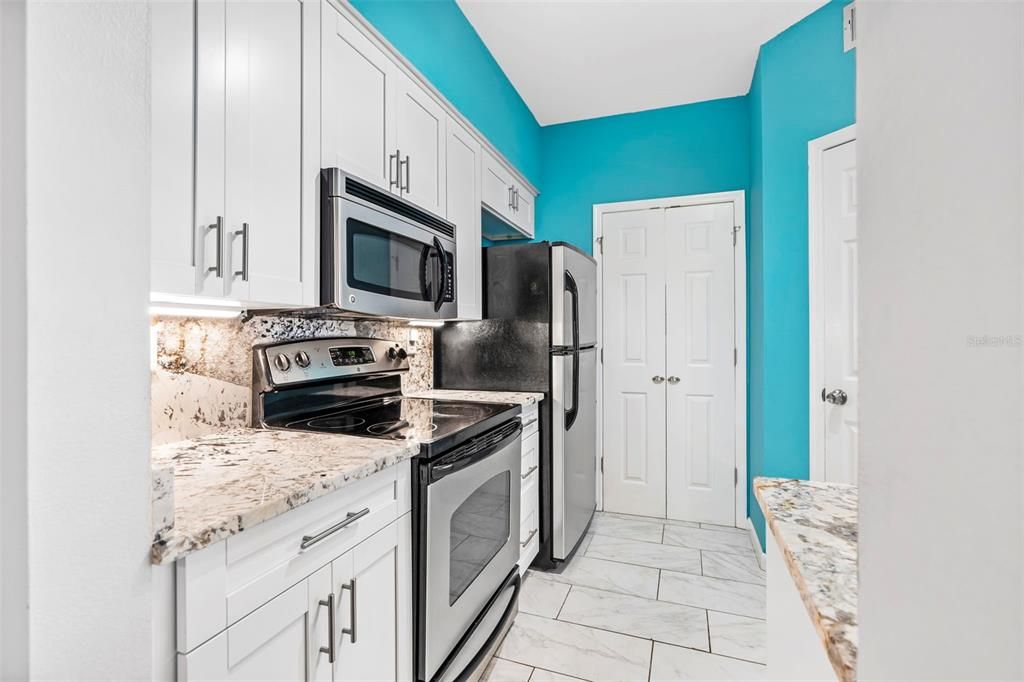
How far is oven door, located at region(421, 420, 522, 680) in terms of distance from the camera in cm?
141

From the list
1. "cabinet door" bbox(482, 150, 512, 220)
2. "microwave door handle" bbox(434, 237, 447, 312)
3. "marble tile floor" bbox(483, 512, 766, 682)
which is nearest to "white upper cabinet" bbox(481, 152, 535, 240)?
"cabinet door" bbox(482, 150, 512, 220)

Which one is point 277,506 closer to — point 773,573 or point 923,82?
point 773,573

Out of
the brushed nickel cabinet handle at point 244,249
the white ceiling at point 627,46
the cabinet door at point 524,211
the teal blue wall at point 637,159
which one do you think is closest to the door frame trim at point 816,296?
the white ceiling at point 627,46

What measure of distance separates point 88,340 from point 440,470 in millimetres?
967

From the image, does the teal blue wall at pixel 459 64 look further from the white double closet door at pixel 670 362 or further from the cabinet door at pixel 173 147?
the white double closet door at pixel 670 362

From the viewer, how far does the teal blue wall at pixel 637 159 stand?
11.0 feet

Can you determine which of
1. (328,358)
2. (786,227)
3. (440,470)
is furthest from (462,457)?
(786,227)

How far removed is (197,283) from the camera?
115 cm

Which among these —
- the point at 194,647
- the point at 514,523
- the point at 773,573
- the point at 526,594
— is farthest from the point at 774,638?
the point at 526,594

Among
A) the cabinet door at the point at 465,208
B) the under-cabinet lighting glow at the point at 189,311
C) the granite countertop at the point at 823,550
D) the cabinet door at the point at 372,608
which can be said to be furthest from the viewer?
the cabinet door at the point at 465,208

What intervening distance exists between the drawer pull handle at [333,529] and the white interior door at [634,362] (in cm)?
259

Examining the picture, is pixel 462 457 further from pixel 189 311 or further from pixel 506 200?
pixel 506 200

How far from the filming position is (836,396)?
238cm

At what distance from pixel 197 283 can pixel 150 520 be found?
25.1 inches
